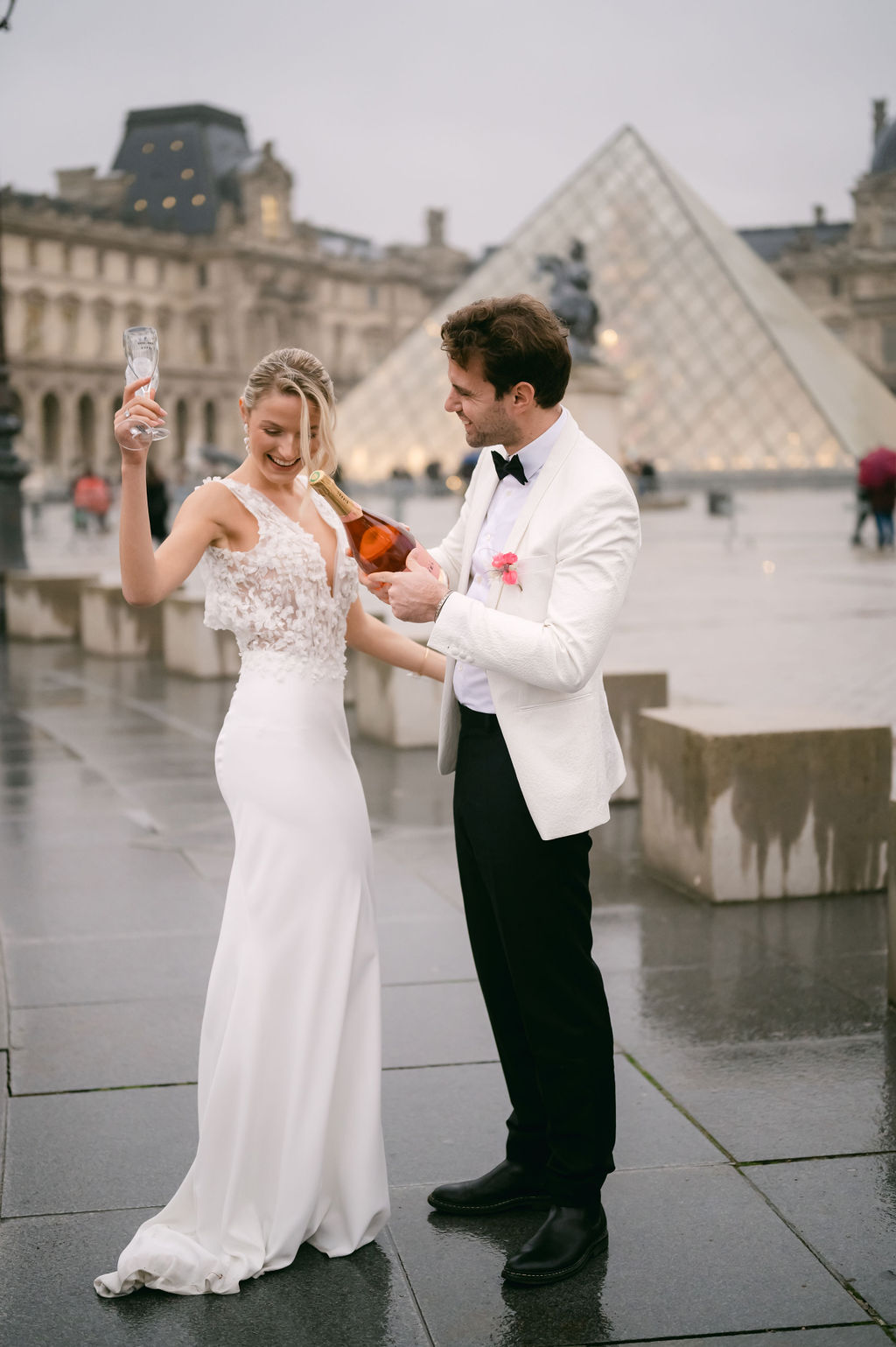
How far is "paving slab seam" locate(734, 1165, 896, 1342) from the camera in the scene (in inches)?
88.8

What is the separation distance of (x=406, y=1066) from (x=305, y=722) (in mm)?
1029

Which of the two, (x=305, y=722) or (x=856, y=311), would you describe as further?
(x=856, y=311)

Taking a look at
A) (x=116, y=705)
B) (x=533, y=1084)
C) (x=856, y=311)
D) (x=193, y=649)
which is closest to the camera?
(x=533, y=1084)

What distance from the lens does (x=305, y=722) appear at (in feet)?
8.34

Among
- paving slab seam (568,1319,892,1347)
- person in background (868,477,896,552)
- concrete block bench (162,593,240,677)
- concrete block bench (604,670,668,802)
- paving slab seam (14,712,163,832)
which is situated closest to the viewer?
paving slab seam (568,1319,892,1347)

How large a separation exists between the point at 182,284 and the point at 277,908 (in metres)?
88.2

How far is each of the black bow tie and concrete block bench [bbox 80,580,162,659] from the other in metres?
8.87

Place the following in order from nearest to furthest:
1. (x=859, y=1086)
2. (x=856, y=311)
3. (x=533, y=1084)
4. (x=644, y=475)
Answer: (x=533, y=1084)
(x=859, y=1086)
(x=644, y=475)
(x=856, y=311)

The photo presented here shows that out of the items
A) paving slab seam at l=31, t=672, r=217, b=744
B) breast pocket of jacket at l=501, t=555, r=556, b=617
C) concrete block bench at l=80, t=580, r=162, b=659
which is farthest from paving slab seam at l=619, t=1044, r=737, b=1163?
concrete block bench at l=80, t=580, r=162, b=659

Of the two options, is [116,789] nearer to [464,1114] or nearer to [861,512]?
[464,1114]

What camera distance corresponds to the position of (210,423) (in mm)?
83438

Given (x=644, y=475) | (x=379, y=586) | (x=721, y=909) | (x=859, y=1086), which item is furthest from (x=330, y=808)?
(x=644, y=475)

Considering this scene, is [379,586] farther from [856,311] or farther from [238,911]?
[856,311]

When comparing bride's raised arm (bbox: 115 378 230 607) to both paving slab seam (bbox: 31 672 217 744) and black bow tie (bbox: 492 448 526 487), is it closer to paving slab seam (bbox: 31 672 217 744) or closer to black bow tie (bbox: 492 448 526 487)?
black bow tie (bbox: 492 448 526 487)
